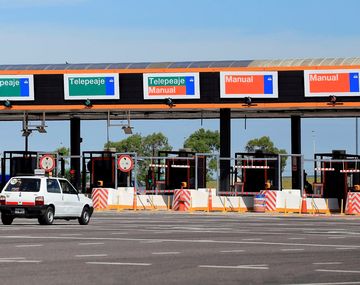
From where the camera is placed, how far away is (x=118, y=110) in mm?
61844

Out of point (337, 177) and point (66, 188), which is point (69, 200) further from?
point (337, 177)

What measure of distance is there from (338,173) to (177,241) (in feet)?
101

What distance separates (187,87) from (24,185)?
2417 centimetres

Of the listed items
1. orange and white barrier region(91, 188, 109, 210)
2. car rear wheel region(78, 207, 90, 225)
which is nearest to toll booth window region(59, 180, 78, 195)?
car rear wheel region(78, 207, 90, 225)

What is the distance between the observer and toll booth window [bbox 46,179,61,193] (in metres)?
36.9

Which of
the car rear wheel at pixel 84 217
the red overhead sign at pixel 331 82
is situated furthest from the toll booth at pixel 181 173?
the car rear wheel at pixel 84 217

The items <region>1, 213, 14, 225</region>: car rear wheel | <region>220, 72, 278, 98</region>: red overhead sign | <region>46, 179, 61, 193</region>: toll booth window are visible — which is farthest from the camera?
<region>220, 72, 278, 98</region>: red overhead sign

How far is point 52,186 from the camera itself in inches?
1465

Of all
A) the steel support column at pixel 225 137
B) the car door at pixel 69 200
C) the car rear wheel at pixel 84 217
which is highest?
the steel support column at pixel 225 137

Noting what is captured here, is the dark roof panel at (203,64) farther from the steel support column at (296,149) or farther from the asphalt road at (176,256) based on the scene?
the asphalt road at (176,256)

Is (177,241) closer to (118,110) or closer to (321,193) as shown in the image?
(321,193)

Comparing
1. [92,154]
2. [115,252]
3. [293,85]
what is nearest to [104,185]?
[92,154]

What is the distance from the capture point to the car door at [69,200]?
37.6 meters

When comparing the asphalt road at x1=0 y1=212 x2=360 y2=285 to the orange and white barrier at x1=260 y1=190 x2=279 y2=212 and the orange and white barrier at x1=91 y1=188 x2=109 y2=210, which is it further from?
the orange and white barrier at x1=91 y1=188 x2=109 y2=210
